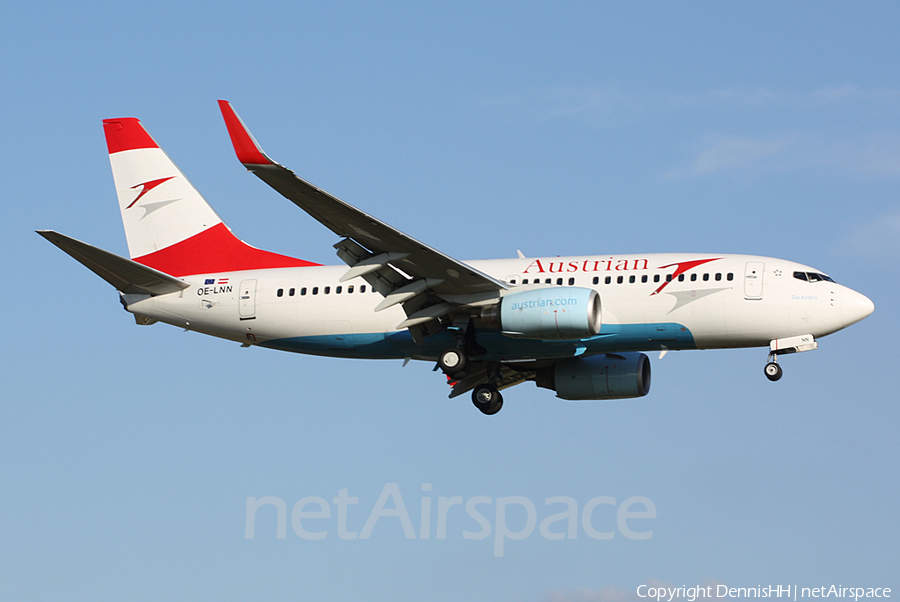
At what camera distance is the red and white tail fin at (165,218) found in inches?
1523

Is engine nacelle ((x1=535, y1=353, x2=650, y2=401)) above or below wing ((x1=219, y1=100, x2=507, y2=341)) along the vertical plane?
below

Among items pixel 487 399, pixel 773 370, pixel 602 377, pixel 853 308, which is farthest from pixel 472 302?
pixel 853 308

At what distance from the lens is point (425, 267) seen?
33.2 m

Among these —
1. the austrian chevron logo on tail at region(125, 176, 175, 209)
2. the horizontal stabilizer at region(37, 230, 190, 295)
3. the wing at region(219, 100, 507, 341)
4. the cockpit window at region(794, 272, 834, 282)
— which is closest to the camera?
the wing at region(219, 100, 507, 341)

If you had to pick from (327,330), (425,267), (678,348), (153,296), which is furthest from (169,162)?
(678,348)

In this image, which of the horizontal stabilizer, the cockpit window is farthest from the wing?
the cockpit window

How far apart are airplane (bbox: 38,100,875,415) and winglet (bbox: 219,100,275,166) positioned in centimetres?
80

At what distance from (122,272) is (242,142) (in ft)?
35.4

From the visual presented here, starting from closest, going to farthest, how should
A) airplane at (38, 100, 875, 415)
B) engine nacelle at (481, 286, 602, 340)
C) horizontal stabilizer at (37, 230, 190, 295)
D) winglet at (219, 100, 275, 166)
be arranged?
winglet at (219, 100, 275, 166), engine nacelle at (481, 286, 602, 340), airplane at (38, 100, 875, 415), horizontal stabilizer at (37, 230, 190, 295)

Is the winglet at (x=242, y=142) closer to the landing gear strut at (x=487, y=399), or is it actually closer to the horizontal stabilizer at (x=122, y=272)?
the horizontal stabilizer at (x=122, y=272)

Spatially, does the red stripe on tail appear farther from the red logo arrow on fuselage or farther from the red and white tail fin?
the red logo arrow on fuselage

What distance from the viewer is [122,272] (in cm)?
3659

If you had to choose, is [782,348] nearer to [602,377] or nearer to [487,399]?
[602,377]

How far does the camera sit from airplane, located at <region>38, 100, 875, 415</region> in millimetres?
32531
